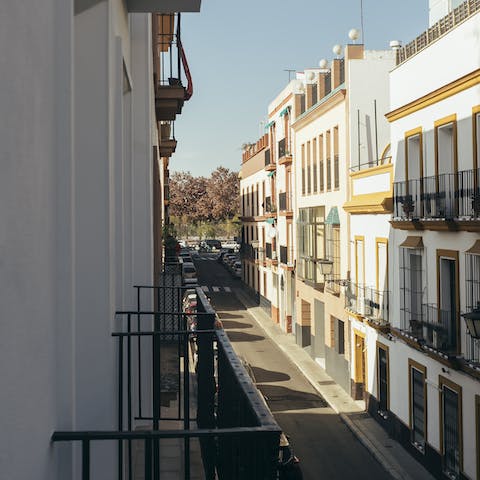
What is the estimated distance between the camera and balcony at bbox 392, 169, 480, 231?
48.6ft

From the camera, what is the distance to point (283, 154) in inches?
1451

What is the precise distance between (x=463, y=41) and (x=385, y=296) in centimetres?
792

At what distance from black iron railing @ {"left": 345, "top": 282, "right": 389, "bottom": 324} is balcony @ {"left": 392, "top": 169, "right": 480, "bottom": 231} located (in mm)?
2759

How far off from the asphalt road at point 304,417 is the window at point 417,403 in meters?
1.25

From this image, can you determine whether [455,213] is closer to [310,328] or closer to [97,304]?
[97,304]

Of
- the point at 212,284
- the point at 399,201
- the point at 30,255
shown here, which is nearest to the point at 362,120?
the point at 399,201

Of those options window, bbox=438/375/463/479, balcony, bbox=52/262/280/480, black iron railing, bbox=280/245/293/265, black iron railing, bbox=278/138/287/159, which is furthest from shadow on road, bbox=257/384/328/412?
balcony, bbox=52/262/280/480

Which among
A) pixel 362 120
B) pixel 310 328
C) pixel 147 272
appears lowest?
pixel 310 328

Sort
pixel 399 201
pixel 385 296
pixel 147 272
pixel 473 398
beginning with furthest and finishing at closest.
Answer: pixel 385 296
pixel 399 201
pixel 473 398
pixel 147 272

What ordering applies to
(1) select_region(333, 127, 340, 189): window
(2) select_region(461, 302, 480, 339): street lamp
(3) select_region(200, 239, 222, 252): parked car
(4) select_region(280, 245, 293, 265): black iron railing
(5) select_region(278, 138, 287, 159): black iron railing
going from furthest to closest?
(3) select_region(200, 239, 222, 252): parked car, (5) select_region(278, 138, 287, 159): black iron railing, (4) select_region(280, 245, 293, 265): black iron railing, (1) select_region(333, 127, 340, 189): window, (2) select_region(461, 302, 480, 339): street lamp

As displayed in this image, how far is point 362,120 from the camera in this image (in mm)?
24891

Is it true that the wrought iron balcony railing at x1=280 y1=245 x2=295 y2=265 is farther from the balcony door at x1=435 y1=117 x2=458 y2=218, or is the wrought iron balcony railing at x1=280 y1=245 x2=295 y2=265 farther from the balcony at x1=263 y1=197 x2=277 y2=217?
the balcony door at x1=435 y1=117 x2=458 y2=218

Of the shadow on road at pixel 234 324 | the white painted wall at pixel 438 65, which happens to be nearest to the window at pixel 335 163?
the white painted wall at pixel 438 65

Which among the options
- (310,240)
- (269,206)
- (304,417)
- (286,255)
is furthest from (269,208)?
(304,417)
